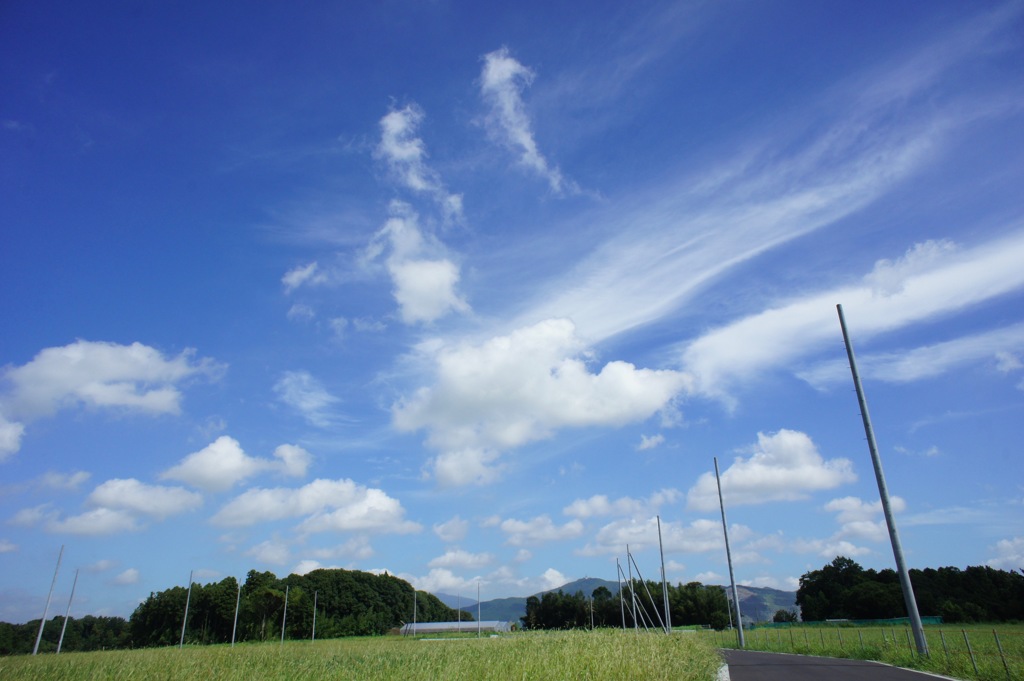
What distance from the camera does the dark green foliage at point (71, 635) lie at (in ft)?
205

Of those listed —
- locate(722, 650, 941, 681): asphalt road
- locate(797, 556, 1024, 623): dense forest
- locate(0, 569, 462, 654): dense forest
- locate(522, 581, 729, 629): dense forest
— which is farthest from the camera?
locate(522, 581, 729, 629): dense forest

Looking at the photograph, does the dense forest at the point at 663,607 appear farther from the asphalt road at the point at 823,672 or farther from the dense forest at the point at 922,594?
the asphalt road at the point at 823,672

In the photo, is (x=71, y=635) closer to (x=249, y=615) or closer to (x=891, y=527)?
(x=249, y=615)

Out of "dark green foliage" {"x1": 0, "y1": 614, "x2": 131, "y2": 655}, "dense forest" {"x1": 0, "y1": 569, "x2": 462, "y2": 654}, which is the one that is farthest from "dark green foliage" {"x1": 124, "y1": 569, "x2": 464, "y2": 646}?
"dark green foliage" {"x1": 0, "y1": 614, "x2": 131, "y2": 655}

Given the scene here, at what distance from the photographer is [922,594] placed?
70062 mm

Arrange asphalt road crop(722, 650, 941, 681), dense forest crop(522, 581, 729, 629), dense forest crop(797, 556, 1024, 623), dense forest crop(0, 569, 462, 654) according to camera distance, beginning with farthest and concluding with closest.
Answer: dense forest crop(522, 581, 729, 629), dense forest crop(0, 569, 462, 654), dense forest crop(797, 556, 1024, 623), asphalt road crop(722, 650, 941, 681)

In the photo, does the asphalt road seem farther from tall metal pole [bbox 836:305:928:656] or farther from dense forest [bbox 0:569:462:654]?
dense forest [bbox 0:569:462:654]

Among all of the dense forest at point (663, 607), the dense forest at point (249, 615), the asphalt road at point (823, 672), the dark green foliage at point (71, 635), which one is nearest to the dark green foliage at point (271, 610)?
the dense forest at point (249, 615)

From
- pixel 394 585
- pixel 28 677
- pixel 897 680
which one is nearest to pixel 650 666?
pixel 897 680

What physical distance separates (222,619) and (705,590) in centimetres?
6611

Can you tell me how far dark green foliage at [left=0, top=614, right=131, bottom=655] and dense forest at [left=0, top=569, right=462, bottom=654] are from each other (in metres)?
0.09

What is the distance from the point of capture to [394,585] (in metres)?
104

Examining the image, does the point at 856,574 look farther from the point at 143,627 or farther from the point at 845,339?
the point at 143,627

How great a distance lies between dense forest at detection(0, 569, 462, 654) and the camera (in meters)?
73.1
